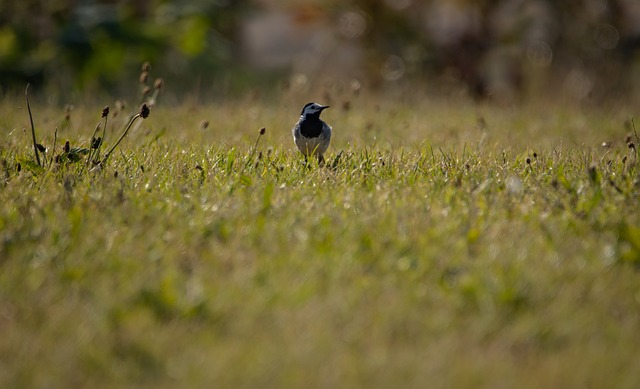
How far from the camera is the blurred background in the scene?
1130 cm

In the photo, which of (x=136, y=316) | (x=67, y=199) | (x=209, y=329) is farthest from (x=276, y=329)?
(x=67, y=199)

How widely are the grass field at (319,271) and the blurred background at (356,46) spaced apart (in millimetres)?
4930

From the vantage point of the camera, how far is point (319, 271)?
13.3ft

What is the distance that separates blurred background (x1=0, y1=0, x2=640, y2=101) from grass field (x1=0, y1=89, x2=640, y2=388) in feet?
16.2

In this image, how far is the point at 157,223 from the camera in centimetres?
455

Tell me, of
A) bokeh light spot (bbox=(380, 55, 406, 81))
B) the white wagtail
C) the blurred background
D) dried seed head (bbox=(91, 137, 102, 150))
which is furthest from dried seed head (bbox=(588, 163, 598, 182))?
bokeh light spot (bbox=(380, 55, 406, 81))

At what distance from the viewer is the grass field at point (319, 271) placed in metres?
3.31

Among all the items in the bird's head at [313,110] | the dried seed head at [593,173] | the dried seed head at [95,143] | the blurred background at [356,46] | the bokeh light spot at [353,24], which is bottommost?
the dried seed head at [95,143]

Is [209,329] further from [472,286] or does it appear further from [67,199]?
[67,199]

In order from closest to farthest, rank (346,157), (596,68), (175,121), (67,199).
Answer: (67,199) → (346,157) → (175,121) → (596,68)

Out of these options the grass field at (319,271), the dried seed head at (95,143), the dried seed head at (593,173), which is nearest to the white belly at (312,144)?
the grass field at (319,271)

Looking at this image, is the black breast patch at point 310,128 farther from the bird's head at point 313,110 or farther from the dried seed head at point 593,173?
the dried seed head at point 593,173

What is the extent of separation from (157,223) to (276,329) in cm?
126

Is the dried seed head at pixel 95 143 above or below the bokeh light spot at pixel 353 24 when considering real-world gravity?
below
